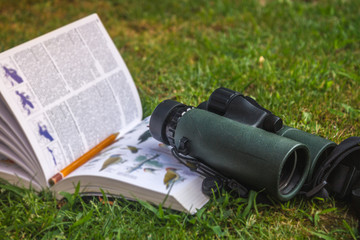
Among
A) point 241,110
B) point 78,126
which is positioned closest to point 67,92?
point 78,126

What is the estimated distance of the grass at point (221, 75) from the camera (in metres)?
1.44

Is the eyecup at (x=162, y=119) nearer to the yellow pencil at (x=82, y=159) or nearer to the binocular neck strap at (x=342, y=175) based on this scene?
A: the yellow pencil at (x=82, y=159)

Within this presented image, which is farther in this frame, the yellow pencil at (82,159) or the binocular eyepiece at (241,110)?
the yellow pencil at (82,159)

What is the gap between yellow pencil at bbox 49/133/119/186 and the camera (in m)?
1.64

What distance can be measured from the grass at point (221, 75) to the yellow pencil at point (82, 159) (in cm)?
8

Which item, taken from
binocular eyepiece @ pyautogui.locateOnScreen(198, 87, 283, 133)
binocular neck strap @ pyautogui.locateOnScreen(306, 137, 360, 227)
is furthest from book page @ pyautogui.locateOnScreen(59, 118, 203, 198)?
binocular neck strap @ pyautogui.locateOnScreen(306, 137, 360, 227)

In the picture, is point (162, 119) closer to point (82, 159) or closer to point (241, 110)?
point (241, 110)

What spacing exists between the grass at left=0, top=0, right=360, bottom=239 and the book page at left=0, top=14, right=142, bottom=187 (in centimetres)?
19

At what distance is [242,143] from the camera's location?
136 centimetres

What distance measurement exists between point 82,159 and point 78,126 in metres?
0.14

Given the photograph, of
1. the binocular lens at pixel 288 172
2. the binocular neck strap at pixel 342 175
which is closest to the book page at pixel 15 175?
the binocular lens at pixel 288 172

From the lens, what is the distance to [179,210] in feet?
4.76

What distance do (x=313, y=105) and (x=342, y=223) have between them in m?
0.79

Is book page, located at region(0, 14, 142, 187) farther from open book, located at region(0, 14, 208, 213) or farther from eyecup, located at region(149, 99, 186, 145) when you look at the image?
eyecup, located at region(149, 99, 186, 145)
